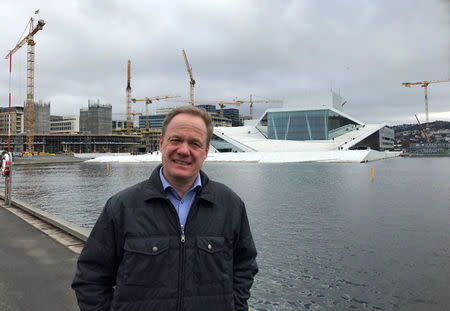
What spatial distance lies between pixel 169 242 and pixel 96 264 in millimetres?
535

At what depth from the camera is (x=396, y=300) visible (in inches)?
226

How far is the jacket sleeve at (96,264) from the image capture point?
2.31 meters

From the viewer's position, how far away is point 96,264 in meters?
2.34

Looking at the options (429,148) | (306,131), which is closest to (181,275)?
(306,131)

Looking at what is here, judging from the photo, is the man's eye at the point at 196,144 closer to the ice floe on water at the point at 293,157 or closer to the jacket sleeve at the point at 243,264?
the jacket sleeve at the point at 243,264

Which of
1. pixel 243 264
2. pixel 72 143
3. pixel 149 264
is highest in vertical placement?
pixel 72 143

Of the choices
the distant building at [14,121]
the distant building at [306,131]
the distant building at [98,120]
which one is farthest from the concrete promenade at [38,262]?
the distant building at [14,121]

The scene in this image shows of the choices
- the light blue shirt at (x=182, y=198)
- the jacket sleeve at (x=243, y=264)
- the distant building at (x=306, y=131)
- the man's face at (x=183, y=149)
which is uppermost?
the distant building at (x=306, y=131)

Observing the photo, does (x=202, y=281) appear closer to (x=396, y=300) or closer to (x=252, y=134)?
(x=396, y=300)

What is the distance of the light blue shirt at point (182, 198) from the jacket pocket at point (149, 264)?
237 millimetres

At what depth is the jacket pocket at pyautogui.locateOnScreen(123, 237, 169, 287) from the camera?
2.24 metres

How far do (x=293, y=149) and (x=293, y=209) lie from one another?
224 feet

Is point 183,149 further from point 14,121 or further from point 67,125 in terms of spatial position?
point 67,125

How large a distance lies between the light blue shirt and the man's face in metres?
0.04
